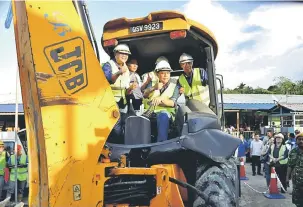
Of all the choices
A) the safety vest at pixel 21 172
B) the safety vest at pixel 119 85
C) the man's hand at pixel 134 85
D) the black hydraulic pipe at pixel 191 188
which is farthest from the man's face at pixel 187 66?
the safety vest at pixel 21 172

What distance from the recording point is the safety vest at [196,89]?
4.62 m

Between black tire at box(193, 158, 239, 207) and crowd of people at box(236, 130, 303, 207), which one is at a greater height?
black tire at box(193, 158, 239, 207)

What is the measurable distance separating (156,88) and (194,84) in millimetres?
469

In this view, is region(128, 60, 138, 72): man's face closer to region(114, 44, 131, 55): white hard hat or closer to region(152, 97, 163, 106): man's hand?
region(114, 44, 131, 55): white hard hat

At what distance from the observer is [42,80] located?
290 cm

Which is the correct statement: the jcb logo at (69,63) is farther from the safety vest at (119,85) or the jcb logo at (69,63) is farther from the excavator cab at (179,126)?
the safety vest at (119,85)

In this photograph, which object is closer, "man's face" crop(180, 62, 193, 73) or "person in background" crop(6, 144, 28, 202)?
"man's face" crop(180, 62, 193, 73)

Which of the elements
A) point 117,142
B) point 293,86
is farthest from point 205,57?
point 293,86

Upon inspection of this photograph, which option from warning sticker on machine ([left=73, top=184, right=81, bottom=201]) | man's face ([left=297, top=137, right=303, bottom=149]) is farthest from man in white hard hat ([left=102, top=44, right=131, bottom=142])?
man's face ([left=297, top=137, right=303, bottom=149])

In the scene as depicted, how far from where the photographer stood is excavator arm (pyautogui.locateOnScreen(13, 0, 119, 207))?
2883 mm

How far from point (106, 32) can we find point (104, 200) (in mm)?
1989

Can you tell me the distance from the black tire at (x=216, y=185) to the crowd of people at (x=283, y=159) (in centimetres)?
38

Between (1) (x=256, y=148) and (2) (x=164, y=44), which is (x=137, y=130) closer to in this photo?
(2) (x=164, y=44)

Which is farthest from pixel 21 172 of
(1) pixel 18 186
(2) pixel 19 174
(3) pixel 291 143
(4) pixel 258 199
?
(3) pixel 291 143
